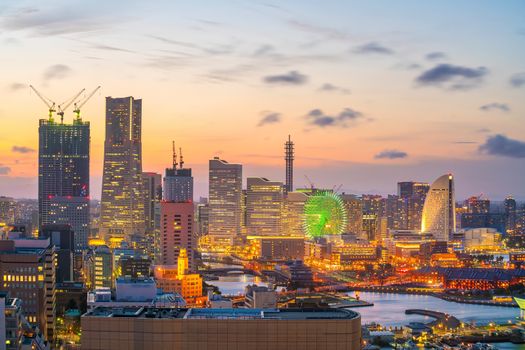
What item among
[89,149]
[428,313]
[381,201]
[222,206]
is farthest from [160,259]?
[381,201]

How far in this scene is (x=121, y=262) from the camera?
40281mm

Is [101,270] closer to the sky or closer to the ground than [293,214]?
closer to the ground

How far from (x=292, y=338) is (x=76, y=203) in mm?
55075

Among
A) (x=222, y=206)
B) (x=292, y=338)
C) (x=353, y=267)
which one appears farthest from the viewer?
(x=222, y=206)

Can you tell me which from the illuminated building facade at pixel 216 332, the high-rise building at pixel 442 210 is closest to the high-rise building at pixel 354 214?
the high-rise building at pixel 442 210

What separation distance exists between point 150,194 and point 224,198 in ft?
26.0

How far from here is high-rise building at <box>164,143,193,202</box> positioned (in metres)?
68.4

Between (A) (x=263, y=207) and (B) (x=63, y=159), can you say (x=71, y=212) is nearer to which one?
(B) (x=63, y=159)

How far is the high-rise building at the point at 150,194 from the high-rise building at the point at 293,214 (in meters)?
11.0

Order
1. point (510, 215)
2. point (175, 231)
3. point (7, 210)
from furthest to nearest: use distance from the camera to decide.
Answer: point (510, 215) → point (7, 210) → point (175, 231)

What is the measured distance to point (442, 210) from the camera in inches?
2768

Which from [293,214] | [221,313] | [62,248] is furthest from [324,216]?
[221,313]

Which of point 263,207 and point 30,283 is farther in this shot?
point 263,207

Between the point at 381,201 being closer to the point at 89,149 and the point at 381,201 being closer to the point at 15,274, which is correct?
the point at 89,149
